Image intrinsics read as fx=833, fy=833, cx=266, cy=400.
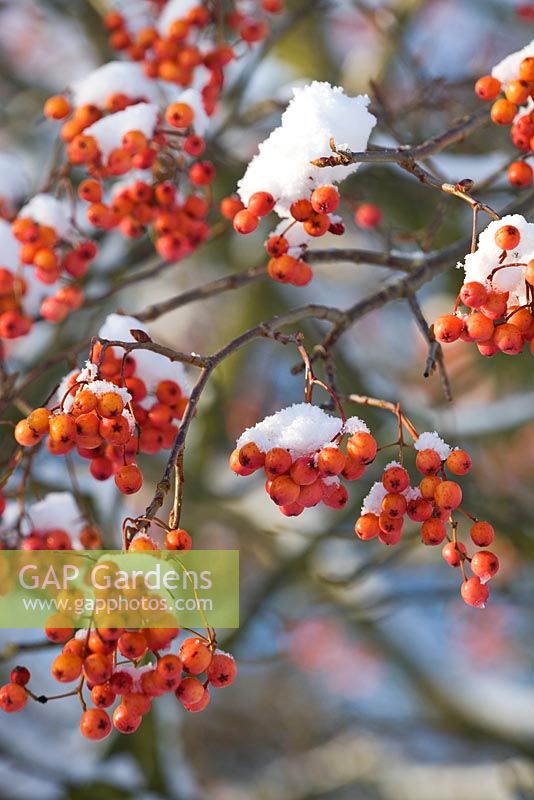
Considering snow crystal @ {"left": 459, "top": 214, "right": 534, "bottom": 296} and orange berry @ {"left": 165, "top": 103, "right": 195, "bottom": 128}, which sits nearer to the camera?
snow crystal @ {"left": 459, "top": 214, "right": 534, "bottom": 296}

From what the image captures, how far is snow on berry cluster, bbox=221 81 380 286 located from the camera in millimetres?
1489

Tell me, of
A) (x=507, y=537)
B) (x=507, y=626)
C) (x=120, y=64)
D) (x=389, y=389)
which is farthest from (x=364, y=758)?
(x=120, y=64)

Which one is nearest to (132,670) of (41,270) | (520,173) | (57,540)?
(57,540)

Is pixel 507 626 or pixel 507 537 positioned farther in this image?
pixel 507 626

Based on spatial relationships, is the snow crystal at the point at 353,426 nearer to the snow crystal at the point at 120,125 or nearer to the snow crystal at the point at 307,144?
the snow crystal at the point at 307,144

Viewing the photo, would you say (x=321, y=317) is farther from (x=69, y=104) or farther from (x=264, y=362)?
(x=264, y=362)

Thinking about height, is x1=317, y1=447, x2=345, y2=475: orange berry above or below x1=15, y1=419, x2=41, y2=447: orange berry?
below

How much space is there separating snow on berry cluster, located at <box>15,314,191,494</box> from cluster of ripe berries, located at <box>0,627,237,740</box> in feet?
0.70

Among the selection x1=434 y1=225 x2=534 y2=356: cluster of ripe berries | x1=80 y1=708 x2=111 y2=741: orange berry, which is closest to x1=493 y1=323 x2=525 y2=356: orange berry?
x1=434 y1=225 x2=534 y2=356: cluster of ripe berries

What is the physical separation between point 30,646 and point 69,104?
4.62ft

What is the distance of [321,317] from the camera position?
1.68 metres

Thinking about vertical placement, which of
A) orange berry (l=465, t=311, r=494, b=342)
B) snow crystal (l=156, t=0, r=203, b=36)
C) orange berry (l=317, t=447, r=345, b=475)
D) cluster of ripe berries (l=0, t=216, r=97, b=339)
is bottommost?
orange berry (l=317, t=447, r=345, b=475)

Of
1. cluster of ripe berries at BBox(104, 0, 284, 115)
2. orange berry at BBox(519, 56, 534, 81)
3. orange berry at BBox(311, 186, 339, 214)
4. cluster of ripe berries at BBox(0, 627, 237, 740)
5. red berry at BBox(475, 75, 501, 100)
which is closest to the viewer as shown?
cluster of ripe berries at BBox(0, 627, 237, 740)

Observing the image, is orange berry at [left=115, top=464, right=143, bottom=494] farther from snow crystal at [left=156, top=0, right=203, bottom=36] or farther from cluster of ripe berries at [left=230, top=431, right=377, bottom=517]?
snow crystal at [left=156, top=0, right=203, bottom=36]
